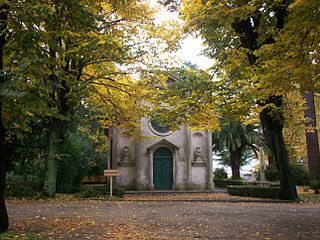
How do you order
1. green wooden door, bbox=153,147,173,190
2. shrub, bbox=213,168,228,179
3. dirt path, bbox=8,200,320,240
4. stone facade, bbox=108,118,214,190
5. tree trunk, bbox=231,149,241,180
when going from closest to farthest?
dirt path, bbox=8,200,320,240 → stone facade, bbox=108,118,214,190 → green wooden door, bbox=153,147,173,190 → tree trunk, bbox=231,149,241,180 → shrub, bbox=213,168,228,179

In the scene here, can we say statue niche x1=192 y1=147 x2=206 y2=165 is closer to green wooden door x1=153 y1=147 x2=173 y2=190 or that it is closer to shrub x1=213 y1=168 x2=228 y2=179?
green wooden door x1=153 y1=147 x2=173 y2=190

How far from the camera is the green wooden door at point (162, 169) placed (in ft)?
88.6

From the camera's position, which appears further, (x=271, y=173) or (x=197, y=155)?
(x=271, y=173)

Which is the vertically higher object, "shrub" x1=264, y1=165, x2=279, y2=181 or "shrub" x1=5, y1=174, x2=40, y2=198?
"shrub" x1=264, y1=165, x2=279, y2=181

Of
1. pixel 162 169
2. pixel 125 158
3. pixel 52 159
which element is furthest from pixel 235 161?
pixel 52 159

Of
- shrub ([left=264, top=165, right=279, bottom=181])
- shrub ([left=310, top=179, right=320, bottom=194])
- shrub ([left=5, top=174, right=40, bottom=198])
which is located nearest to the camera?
shrub ([left=5, top=174, right=40, bottom=198])

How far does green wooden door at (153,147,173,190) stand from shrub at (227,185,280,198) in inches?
220

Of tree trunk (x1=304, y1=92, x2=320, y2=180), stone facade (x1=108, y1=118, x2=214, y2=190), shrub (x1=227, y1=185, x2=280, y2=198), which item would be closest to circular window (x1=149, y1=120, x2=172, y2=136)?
stone facade (x1=108, y1=118, x2=214, y2=190)

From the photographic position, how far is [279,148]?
650 inches

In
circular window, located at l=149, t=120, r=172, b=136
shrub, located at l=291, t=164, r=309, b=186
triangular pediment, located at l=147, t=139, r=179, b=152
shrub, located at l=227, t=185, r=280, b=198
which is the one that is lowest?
shrub, located at l=227, t=185, r=280, b=198

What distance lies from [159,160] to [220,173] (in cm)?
1730

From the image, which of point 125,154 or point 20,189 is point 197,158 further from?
point 20,189

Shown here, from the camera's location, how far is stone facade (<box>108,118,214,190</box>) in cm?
2658

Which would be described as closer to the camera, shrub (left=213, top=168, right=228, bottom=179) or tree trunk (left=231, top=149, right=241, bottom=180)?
tree trunk (left=231, top=149, right=241, bottom=180)
